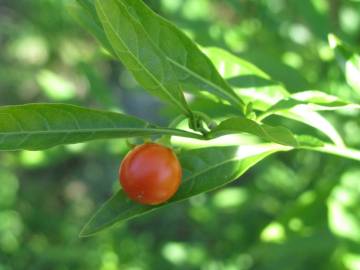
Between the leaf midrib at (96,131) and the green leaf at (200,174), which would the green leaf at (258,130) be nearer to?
the leaf midrib at (96,131)

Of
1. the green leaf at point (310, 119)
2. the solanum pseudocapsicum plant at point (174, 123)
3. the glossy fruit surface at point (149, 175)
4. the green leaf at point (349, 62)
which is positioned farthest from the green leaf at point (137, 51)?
the green leaf at point (349, 62)

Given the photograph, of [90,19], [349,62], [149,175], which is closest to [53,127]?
[149,175]

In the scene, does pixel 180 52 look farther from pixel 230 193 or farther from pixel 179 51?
pixel 230 193

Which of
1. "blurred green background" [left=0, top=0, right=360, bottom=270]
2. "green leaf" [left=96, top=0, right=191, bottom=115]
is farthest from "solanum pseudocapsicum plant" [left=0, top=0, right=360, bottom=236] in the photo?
"blurred green background" [left=0, top=0, right=360, bottom=270]

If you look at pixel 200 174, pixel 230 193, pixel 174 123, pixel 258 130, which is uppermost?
pixel 258 130

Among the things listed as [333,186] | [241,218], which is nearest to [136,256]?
[241,218]

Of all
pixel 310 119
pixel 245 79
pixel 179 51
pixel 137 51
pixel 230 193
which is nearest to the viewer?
pixel 137 51

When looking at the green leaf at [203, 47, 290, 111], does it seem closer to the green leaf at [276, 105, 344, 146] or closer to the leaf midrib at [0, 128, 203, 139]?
the green leaf at [276, 105, 344, 146]
